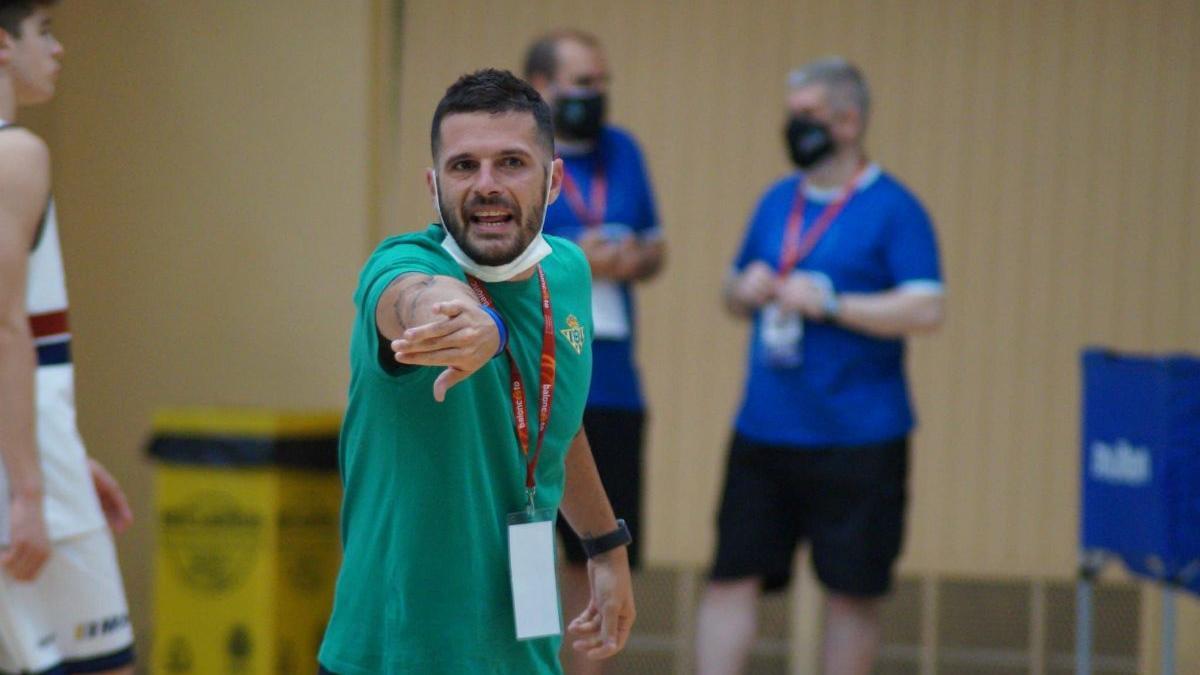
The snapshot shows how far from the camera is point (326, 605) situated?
19.0 ft

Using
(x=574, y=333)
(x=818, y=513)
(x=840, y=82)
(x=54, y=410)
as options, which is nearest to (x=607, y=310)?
(x=818, y=513)

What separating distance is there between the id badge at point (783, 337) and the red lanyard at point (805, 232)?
0.48ft

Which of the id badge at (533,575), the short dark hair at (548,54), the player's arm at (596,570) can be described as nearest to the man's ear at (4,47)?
the player's arm at (596,570)

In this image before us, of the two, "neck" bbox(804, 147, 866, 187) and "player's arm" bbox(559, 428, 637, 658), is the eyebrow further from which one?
"neck" bbox(804, 147, 866, 187)

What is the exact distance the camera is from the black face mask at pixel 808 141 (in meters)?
4.91

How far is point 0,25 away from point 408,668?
1647mm

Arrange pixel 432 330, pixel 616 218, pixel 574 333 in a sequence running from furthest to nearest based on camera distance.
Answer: pixel 616 218 < pixel 574 333 < pixel 432 330

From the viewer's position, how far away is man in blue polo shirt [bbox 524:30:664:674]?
4809 mm

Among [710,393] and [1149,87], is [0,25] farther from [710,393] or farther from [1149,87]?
[1149,87]

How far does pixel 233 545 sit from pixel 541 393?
3.32 m

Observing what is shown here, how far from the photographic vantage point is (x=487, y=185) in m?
2.38

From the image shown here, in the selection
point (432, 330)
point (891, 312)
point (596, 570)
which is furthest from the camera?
point (891, 312)

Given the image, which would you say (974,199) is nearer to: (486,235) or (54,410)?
(54,410)

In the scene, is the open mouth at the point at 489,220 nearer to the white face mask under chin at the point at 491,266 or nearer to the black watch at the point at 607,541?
the white face mask under chin at the point at 491,266
